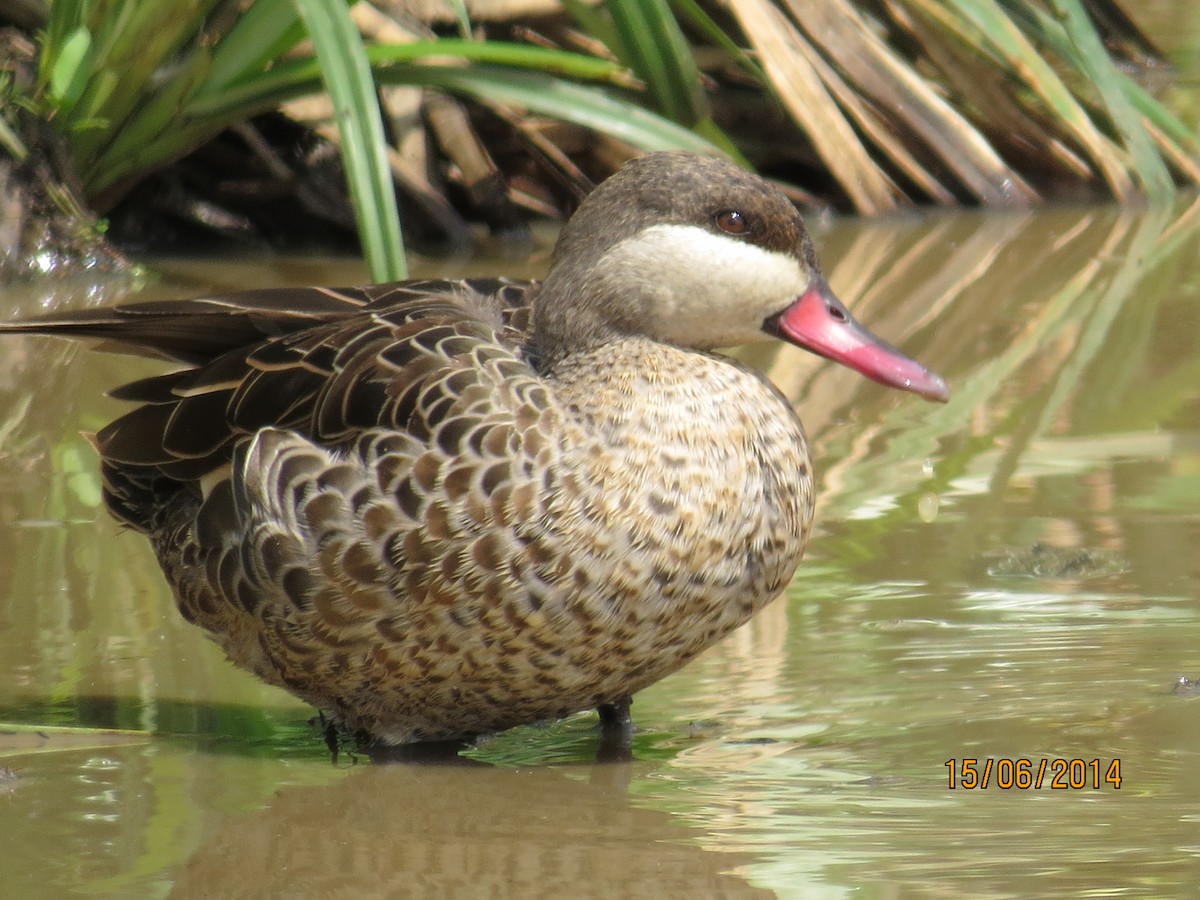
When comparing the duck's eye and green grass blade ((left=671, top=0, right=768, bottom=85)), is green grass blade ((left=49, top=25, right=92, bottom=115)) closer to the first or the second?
green grass blade ((left=671, top=0, right=768, bottom=85))

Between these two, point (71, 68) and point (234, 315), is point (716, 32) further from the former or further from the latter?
point (234, 315)

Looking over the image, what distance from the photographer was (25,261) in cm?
630

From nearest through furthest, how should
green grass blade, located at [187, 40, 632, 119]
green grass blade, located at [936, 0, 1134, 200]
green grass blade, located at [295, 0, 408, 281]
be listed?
green grass blade, located at [295, 0, 408, 281], green grass blade, located at [187, 40, 632, 119], green grass blade, located at [936, 0, 1134, 200]

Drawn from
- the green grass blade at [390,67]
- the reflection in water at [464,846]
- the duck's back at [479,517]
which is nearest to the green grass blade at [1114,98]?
the green grass blade at [390,67]

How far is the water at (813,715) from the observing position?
8.51ft

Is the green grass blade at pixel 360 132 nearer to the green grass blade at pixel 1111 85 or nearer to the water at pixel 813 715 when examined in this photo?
the water at pixel 813 715

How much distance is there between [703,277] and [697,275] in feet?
0.04

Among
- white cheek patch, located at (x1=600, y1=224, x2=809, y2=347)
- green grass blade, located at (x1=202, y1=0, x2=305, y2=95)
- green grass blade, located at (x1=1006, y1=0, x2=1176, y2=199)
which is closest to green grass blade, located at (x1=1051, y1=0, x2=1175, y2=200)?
green grass blade, located at (x1=1006, y1=0, x2=1176, y2=199)

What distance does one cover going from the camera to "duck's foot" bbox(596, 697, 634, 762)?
3.19m

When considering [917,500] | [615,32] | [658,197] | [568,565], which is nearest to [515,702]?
[568,565]

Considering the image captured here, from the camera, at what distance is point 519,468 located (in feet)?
9.73

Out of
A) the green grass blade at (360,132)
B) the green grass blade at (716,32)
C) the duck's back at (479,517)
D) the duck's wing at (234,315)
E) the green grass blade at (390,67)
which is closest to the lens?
the duck's back at (479,517)
